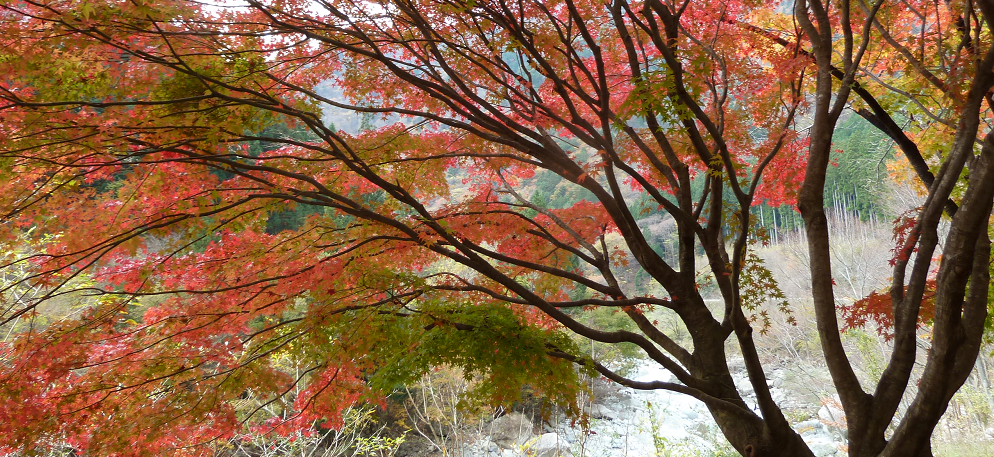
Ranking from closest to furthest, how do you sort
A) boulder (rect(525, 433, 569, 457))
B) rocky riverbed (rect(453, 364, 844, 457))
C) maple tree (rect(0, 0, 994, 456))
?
maple tree (rect(0, 0, 994, 456)) < rocky riverbed (rect(453, 364, 844, 457)) < boulder (rect(525, 433, 569, 457))

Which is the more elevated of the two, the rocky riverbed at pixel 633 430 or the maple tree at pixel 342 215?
the maple tree at pixel 342 215

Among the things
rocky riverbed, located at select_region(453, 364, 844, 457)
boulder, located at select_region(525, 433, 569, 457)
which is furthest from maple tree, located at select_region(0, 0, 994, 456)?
boulder, located at select_region(525, 433, 569, 457)

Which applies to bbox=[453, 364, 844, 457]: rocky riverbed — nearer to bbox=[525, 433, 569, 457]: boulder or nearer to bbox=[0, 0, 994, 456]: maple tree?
bbox=[525, 433, 569, 457]: boulder

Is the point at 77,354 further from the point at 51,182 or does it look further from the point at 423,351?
the point at 423,351

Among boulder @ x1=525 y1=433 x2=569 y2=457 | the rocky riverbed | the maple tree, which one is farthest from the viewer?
boulder @ x1=525 y1=433 x2=569 y2=457

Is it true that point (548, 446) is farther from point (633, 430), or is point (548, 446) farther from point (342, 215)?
point (342, 215)

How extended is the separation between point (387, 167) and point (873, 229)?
748 inches

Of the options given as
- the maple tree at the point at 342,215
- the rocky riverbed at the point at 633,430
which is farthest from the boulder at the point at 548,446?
the maple tree at the point at 342,215

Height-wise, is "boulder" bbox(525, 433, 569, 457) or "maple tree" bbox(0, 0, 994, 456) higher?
"maple tree" bbox(0, 0, 994, 456)

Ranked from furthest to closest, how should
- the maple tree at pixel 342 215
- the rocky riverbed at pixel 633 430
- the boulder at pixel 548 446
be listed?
the boulder at pixel 548 446, the rocky riverbed at pixel 633 430, the maple tree at pixel 342 215

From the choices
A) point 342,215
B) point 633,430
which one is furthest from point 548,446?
point 342,215

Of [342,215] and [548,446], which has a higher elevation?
[342,215]

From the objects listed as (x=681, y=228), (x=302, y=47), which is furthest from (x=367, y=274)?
(x=681, y=228)

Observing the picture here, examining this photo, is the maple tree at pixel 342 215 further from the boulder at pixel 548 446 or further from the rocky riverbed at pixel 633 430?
the boulder at pixel 548 446
